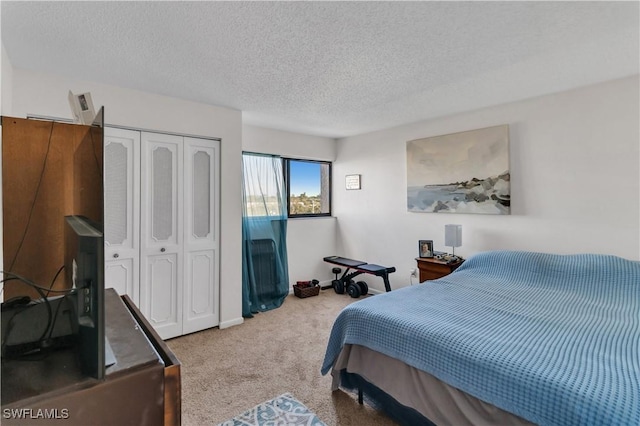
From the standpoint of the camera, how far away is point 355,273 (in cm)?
462

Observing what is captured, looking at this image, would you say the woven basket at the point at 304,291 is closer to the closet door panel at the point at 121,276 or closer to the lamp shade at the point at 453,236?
the lamp shade at the point at 453,236

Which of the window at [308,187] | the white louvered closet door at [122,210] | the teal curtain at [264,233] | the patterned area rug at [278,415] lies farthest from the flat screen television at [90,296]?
the window at [308,187]

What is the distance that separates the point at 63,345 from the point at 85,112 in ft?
2.50

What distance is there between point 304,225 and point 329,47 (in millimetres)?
3144

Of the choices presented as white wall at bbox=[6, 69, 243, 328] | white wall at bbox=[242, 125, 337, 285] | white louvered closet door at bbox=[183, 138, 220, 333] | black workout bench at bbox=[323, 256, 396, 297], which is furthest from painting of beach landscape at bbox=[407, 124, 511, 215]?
white louvered closet door at bbox=[183, 138, 220, 333]

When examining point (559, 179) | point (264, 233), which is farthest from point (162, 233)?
point (559, 179)

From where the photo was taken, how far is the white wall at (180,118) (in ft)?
8.23

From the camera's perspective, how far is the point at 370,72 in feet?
8.25

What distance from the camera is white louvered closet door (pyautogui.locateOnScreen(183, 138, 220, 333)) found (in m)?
3.30

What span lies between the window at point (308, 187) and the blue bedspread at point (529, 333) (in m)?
2.67

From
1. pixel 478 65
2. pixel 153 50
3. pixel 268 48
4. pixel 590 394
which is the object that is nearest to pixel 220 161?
pixel 153 50

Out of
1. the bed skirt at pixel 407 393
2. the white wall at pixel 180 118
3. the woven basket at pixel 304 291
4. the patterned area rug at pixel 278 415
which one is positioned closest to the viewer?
the bed skirt at pixel 407 393

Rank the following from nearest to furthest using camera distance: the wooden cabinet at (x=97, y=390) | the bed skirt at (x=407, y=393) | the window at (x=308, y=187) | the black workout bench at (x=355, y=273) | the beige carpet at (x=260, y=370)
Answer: the wooden cabinet at (x=97, y=390)
the bed skirt at (x=407, y=393)
the beige carpet at (x=260, y=370)
the black workout bench at (x=355, y=273)
the window at (x=308, y=187)

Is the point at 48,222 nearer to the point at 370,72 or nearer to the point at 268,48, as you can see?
the point at 268,48
